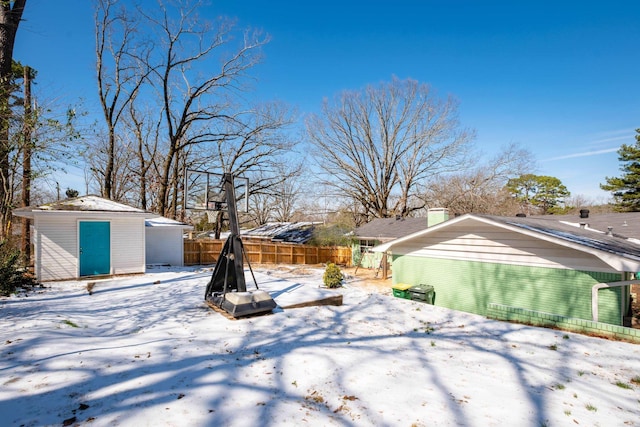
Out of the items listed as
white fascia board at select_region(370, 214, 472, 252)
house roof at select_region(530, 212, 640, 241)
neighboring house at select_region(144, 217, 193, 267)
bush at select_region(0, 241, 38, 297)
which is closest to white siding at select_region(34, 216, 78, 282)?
bush at select_region(0, 241, 38, 297)

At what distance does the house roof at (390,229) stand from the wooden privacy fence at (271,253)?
7.32 ft

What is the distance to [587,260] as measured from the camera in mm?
6789

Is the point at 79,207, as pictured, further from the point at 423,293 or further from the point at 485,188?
the point at 485,188

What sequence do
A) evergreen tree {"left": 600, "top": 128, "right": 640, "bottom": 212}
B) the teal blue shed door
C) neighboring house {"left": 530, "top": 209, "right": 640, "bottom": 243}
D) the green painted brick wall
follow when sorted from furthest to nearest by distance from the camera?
1. evergreen tree {"left": 600, "top": 128, "right": 640, "bottom": 212}
2. neighboring house {"left": 530, "top": 209, "right": 640, "bottom": 243}
3. the teal blue shed door
4. the green painted brick wall

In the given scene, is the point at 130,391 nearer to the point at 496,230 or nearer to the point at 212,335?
the point at 212,335

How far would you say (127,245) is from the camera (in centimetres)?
1149

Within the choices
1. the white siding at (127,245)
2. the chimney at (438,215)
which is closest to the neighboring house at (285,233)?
the chimney at (438,215)

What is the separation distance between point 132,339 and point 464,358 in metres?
4.87

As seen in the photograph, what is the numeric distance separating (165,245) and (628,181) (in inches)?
1397

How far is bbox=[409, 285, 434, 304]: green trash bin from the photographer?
973cm

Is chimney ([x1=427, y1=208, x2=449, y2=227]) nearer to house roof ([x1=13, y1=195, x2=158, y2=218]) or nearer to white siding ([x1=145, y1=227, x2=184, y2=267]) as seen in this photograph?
house roof ([x1=13, y1=195, x2=158, y2=218])

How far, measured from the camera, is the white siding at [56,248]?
32.7 feet

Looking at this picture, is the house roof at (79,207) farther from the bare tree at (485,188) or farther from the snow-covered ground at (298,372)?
the bare tree at (485,188)

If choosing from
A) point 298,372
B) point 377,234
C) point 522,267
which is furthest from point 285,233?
point 298,372
